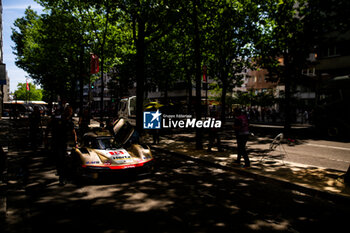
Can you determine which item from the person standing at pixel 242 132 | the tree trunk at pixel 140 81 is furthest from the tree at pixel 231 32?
the person standing at pixel 242 132

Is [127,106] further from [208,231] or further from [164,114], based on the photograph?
[208,231]

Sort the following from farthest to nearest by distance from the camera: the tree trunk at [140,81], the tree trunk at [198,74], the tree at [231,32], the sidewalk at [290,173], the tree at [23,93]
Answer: the tree at [23,93] → the tree at [231,32] → the tree trunk at [140,81] → the tree trunk at [198,74] → the sidewalk at [290,173]

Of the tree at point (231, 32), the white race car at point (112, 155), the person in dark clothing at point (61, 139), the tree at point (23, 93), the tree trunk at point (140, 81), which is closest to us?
the white race car at point (112, 155)

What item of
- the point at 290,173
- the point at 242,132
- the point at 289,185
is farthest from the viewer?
the point at 242,132

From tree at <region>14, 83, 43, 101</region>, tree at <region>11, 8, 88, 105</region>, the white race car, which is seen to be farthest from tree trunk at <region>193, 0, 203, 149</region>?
tree at <region>14, 83, 43, 101</region>

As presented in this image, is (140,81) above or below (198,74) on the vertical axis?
above

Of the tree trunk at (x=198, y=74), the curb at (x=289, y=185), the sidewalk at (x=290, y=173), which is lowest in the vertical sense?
the curb at (x=289, y=185)

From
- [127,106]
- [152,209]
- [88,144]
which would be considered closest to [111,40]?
[127,106]

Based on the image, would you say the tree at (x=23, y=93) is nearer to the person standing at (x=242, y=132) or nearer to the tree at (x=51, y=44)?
the tree at (x=51, y=44)

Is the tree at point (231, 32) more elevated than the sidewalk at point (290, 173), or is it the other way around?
the tree at point (231, 32)

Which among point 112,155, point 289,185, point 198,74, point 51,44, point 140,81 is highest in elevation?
point 51,44

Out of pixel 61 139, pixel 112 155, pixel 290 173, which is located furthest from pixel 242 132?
pixel 61 139

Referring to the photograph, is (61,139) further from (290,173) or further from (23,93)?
(23,93)

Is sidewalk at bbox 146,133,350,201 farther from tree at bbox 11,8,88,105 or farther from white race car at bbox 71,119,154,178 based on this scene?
tree at bbox 11,8,88,105
